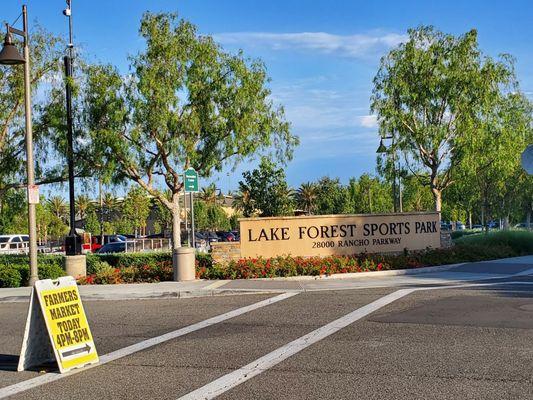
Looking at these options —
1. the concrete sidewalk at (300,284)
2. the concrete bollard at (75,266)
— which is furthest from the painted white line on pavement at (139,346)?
the concrete bollard at (75,266)

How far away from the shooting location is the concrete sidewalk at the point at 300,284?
48.1 feet

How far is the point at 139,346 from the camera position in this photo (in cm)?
882

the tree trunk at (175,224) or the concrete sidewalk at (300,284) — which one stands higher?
the tree trunk at (175,224)

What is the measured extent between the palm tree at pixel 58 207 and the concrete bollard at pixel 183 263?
67046mm

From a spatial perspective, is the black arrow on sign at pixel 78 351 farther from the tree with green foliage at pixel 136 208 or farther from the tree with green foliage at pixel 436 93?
the tree with green foliage at pixel 136 208

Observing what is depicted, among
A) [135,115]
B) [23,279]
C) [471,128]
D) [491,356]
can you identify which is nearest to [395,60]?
[471,128]

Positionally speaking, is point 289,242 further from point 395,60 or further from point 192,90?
point 395,60

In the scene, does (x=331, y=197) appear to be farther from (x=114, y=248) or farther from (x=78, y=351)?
(x=78, y=351)

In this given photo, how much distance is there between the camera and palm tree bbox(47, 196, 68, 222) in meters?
82.2

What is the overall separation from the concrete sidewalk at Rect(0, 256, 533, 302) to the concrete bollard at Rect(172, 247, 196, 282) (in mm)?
368

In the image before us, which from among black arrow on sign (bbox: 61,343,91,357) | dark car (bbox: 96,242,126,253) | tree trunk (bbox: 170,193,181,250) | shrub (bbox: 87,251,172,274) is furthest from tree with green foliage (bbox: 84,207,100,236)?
black arrow on sign (bbox: 61,343,91,357)

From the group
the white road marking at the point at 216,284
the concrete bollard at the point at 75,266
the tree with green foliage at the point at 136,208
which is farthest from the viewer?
the tree with green foliage at the point at 136,208

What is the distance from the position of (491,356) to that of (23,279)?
14.0m

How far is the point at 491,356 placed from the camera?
750cm
